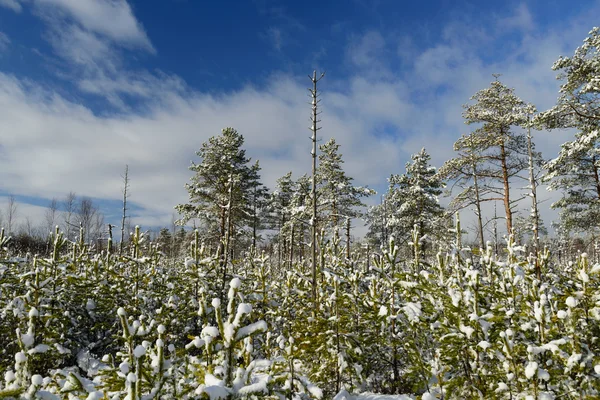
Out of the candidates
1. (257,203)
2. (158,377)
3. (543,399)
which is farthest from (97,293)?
(257,203)

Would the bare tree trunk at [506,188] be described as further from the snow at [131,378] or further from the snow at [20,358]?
the snow at [20,358]

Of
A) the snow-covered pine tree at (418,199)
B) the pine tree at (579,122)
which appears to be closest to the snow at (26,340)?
the pine tree at (579,122)

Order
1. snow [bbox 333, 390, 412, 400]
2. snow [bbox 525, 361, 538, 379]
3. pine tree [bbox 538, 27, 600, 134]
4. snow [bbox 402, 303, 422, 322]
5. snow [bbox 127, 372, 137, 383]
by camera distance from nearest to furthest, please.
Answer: snow [bbox 127, 372, 137, 383]
snow [bbox 525, 361, 538, 379]
snow [bbox 402, 303, 422, 322]
snow [bbox 333, 390, 412, 400]
pine tree [bbox 538, 27, 600, 134]

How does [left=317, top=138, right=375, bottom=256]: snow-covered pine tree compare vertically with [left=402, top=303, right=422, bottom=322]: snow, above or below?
above

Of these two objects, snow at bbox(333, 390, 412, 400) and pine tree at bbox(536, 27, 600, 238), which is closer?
snow at bbox(333, 390, 412, 400)

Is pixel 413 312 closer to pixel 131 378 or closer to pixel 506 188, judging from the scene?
pixel 131 378

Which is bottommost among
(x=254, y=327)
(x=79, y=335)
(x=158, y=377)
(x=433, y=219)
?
(x=79, y=335)

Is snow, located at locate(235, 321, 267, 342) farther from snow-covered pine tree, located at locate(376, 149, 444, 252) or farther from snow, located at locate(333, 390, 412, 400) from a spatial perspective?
snow-covered pine tree, located at locate(376, 149, 444, 252)

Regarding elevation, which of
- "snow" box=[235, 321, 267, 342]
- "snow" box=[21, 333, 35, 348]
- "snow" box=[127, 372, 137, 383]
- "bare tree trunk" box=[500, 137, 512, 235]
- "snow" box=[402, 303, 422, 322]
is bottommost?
"snow" box=[127, 372, 137, 383]

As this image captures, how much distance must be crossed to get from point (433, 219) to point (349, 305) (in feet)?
58.5

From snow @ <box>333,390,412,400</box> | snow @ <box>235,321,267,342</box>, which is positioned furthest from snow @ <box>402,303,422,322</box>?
snow @ <box>235,321,267,342</box>

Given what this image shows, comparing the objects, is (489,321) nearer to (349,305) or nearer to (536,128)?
(349,305)

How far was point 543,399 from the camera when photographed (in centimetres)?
295

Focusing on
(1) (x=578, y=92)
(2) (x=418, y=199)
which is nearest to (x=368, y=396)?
(1) (x=578, y=92)
